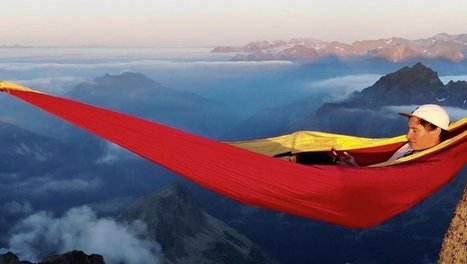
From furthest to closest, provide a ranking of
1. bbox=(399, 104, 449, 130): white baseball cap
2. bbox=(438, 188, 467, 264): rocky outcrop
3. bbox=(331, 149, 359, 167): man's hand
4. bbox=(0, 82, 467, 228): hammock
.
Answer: bbox=(331, 149, 359, 167): man's hand < bbox=(438, 188, 467, 264): rocky outcrop < bbox=(399, 104, 449, 130): white baseball cap < bbox=(0, 82, 467, 228): hammock

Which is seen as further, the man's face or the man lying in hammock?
the man's face

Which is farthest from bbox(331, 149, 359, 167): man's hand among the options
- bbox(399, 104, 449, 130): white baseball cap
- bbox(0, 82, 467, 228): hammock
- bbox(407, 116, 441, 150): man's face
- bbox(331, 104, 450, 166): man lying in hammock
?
bbox(399, 104, 449, 130): white baseball cap

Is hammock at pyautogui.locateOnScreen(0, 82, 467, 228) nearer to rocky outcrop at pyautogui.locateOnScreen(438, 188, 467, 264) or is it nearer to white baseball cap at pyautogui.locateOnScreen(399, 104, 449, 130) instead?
white baseball cap at pyautogui.locateOnScreen(399, 104, 449, 130)

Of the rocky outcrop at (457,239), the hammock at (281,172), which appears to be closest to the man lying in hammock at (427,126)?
the hammock at (281,172)

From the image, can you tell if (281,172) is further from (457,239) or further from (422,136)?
(457,239)

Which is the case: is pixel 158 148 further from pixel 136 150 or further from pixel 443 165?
pixel 443 165

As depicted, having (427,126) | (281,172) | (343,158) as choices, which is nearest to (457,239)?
(427,126)

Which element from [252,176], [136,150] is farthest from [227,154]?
[136,150]
